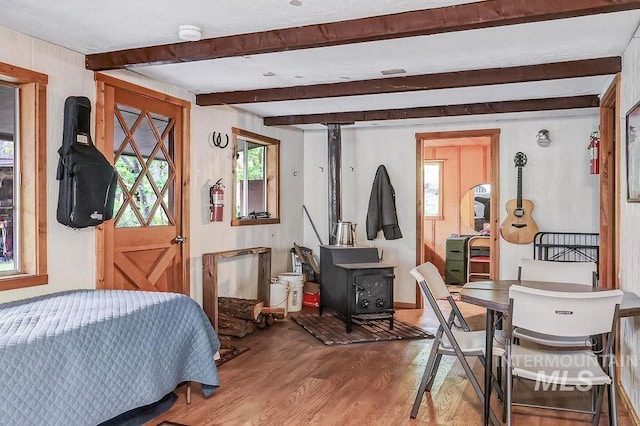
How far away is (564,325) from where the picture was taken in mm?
2461

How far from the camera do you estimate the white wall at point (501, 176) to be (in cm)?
575

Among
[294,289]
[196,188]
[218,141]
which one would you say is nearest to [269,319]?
[294,289]

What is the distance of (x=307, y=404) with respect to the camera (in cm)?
327

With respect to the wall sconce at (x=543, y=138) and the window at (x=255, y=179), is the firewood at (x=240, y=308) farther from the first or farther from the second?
the wall sconce at (x=543, y=138)

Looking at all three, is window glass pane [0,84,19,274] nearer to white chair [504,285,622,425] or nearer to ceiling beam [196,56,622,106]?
ceiling beam [196,56,622,106]

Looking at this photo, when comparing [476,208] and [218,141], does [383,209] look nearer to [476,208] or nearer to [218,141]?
[218,141]

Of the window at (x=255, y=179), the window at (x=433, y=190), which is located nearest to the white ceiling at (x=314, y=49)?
the window at (x=255, y=179)

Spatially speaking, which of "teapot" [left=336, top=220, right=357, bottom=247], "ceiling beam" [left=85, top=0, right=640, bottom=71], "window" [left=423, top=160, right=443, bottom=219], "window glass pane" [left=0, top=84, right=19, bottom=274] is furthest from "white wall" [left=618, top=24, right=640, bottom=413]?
"window" [left=423, top=160, right=443, bottom=219]

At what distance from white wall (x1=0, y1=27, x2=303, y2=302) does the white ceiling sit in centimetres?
13

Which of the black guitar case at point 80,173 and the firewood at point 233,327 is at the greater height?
the black guitar case at point 80,173

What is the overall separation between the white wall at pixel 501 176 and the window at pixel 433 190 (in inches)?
99.8

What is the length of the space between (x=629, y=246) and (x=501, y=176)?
2.86 meters

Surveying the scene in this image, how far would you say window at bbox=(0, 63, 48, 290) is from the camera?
3.18 meters

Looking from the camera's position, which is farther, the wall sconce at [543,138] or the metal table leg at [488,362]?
the wall sconce at [543,138]
